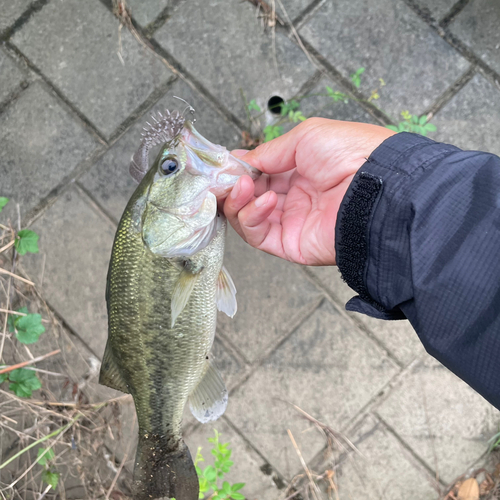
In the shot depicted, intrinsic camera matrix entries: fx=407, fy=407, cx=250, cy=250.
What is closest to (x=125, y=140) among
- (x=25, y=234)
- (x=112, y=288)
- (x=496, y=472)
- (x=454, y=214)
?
(x=25, y=234)

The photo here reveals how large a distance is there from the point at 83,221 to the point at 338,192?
195 cm

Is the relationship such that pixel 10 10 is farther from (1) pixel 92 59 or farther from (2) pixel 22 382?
(2) pixel 22 382

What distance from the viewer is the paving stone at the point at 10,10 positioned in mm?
2988

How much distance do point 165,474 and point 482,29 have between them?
11.4 feet

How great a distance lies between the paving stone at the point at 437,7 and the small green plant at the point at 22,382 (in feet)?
11.7

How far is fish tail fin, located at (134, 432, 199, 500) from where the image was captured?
2.17 meters

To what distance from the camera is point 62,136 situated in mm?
2996

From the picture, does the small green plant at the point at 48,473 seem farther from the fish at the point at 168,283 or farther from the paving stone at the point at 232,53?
the paving stone at the point at 232,53

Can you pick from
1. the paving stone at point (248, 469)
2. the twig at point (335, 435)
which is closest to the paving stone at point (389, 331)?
the twig at point (335, 435)

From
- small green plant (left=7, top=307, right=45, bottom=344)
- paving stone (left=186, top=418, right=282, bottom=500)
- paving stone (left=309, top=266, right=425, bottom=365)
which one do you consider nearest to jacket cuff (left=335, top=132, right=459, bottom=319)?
paving stone (left=309, top=266, right=425, bottom=365)

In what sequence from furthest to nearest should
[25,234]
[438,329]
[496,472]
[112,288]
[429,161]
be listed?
[496,472]
[25,234]
[112,288]
[429,161]
[438,329]

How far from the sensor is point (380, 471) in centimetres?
280

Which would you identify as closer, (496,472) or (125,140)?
(496,472)

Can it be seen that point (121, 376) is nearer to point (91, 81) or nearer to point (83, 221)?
point (83, 221)
